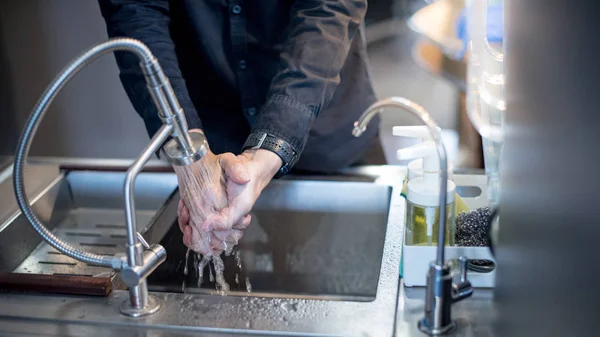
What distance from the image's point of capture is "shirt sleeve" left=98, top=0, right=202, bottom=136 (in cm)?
124

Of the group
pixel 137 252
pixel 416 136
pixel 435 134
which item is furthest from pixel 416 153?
pixel 137 252

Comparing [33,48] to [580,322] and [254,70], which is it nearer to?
[254,70]

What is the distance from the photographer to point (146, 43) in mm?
1246

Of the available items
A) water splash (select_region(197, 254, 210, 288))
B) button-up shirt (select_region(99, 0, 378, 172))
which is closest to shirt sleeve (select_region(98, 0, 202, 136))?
button-up shirt (select_region(99, 0, 378, 172))

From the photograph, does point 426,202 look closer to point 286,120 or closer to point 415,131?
point 415,131

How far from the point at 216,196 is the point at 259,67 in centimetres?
40

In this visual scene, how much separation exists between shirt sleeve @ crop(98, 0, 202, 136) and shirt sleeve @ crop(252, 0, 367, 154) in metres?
0.16

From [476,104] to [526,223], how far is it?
761mm

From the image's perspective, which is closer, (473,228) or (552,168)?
(552,168)

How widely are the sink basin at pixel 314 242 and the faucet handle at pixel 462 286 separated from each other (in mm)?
444

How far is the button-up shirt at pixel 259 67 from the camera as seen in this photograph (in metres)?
1.21

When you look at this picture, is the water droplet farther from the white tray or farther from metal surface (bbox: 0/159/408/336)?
the white tray

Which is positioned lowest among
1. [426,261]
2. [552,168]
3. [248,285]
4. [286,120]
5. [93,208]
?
[248,285]

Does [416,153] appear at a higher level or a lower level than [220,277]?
higher
